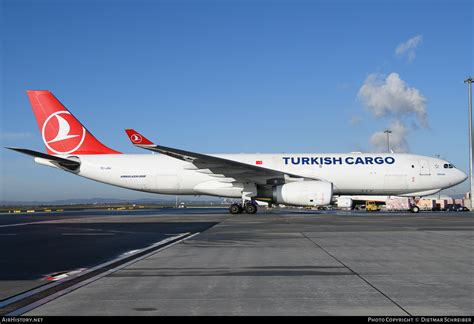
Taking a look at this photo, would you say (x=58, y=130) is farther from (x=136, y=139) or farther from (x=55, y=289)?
(x=55, y=289)

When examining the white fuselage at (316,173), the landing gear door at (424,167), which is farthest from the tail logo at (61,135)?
the landing gear door at (424,167)

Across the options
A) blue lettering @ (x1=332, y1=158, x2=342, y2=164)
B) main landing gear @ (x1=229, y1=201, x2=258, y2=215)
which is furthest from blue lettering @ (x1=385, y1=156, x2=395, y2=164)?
main landing gear @ (x1=229, y1=201, x2=258, y2=215)

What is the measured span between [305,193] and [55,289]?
810 inches

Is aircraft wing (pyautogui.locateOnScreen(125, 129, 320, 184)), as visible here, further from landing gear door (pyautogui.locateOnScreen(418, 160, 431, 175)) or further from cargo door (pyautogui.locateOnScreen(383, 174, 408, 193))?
landing gear door (pyautogui.locateOnScreen(418, 160, 431, 175))

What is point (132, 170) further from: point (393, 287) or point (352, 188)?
point (393, 287)

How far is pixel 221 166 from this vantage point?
27234 mm

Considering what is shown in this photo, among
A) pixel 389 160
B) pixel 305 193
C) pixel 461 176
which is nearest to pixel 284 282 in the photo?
pixel 305 193

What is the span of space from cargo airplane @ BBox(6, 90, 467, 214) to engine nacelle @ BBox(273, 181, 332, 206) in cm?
9

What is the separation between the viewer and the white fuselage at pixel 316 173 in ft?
94.0

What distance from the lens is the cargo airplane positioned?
2744 centimetres

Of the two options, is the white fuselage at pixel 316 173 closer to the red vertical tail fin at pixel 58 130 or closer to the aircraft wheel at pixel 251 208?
the aircraft wheel at pixel 251 208

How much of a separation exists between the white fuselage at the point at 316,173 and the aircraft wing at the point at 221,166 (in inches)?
35.1

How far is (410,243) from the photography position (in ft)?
36.2

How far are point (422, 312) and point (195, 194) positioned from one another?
2618cm
